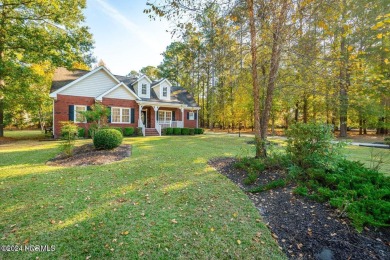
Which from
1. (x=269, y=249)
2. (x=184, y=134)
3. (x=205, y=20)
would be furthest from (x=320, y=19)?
(x=184, y=134)

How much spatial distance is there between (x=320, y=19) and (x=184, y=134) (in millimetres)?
15168

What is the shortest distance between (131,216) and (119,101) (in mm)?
15132

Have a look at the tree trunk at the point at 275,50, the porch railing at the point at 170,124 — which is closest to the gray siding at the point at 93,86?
the porch railing at the point at 170,124

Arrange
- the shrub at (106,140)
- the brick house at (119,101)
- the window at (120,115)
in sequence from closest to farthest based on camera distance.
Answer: the shrub at (106,140) < the brick house at (119,101) < the window at (120,115)

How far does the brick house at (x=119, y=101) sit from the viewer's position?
46.6ft

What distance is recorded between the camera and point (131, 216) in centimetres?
316

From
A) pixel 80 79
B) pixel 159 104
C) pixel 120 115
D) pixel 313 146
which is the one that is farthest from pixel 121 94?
pixel 313 146

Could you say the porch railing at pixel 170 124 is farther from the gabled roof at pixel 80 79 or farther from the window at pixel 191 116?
the gabled roof at pixel 80 79

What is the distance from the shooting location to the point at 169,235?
106 inches

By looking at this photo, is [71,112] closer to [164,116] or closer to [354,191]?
[164,116]

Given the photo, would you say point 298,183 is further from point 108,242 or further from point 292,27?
point 292,27

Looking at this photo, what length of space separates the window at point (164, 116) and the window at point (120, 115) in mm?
3775

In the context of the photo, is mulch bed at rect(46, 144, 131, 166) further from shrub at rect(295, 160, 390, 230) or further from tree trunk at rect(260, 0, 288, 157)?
shrub at rect(295, 160, 390, 230)

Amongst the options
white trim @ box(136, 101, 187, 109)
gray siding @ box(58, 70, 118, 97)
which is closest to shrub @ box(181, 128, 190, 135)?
white trim @ box(136, 101, 187, 109)
